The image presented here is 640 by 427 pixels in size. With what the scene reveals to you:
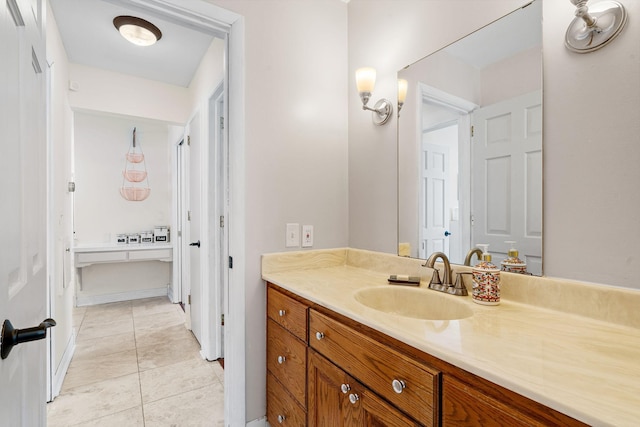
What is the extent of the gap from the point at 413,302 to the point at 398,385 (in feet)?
1.68

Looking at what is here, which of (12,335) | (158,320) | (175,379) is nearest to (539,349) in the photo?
(12,335)

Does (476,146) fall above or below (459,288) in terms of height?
above

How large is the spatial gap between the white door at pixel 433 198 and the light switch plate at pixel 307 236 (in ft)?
1.95

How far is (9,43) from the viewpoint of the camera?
1.89 ft

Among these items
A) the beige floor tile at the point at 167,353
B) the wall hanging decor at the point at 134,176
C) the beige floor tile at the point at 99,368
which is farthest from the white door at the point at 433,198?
the wall hanging decor at the point at 134,176

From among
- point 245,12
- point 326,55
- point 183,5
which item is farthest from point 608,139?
point 183,5

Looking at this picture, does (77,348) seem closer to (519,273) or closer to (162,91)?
(162,91)

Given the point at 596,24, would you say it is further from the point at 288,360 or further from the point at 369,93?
the point at 288,360

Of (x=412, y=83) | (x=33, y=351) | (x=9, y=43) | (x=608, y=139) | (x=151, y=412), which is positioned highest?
(x=412, y=83)

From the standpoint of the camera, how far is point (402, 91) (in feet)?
5.13

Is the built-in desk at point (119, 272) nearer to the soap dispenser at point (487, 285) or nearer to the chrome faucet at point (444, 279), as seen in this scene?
the chrome faucet at point (444, 279)

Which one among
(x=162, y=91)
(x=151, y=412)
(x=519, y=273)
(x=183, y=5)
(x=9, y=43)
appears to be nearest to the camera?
(x=9, y=43)

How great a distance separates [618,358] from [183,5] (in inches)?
75.5

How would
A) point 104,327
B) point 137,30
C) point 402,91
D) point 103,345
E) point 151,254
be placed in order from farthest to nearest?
point 151,254, point 104,327, point 103,345, point 137,30, point 402,91
